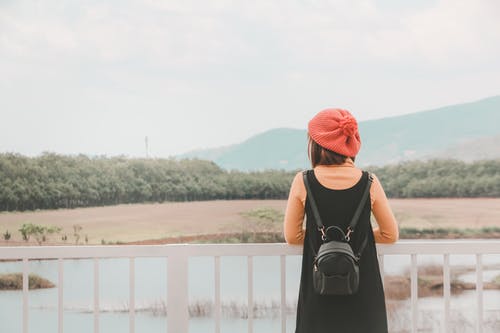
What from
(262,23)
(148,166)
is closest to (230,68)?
(262,23)

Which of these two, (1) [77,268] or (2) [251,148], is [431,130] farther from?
(1) [77,268]

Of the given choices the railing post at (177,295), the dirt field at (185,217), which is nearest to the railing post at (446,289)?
the railing post at (177,295)

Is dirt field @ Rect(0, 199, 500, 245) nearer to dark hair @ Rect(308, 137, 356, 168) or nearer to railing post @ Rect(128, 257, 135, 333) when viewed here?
railing post @ Rect(128, 257, 135, 333)

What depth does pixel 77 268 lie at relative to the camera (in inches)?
207

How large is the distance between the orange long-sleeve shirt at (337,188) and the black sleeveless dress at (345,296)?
18 millimetres

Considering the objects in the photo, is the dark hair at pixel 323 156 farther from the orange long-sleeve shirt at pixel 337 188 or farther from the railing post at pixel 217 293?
the railing post at pixel 217 293

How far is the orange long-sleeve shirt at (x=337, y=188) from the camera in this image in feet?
6.17

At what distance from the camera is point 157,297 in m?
5.26

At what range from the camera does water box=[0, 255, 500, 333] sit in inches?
204

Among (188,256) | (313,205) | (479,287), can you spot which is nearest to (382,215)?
(313,205)

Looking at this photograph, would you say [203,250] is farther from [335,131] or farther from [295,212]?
[335,131]

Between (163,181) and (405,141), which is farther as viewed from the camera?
(405,141)

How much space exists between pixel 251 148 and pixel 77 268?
1.64 m

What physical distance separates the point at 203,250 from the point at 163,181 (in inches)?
134
